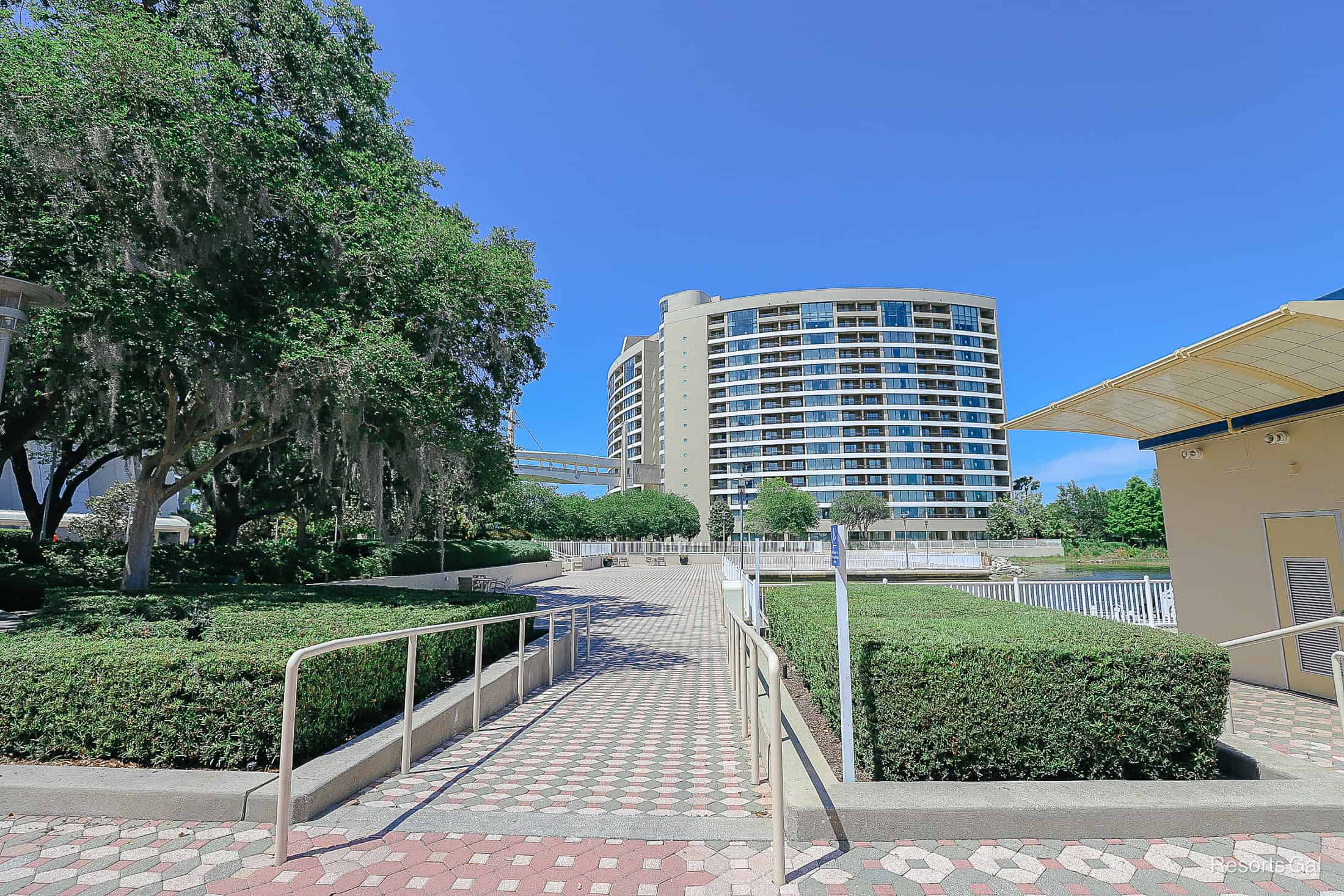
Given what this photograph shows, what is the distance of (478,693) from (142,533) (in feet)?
29.8

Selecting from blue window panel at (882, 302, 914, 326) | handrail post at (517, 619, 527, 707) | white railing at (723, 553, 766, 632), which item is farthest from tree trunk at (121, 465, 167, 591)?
blue window panel at (882, 302, 914, 326)

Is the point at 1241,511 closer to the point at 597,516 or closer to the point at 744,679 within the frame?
the point at 744,679

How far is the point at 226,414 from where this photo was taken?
33.1 ft

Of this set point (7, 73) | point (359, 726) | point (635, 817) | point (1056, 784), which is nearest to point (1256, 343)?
point (1056, 784)

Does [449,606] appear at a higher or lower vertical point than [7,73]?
lower

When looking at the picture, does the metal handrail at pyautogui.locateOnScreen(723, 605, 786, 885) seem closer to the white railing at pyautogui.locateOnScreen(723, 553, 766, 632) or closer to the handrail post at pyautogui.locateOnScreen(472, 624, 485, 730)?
the handrail post at pyautogui.locateOnScreen(472, 624, 485, 730)

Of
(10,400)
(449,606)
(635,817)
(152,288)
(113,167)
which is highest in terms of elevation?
(113,167)

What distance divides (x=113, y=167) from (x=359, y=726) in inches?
308

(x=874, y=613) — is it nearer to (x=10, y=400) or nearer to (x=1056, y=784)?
(x=1056, y=784)

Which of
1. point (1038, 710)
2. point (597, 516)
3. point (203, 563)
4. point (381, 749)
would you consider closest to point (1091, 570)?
point (597, 516)

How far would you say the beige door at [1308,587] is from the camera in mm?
6973

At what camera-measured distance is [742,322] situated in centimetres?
8694

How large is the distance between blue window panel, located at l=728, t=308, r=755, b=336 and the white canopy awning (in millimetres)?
78595

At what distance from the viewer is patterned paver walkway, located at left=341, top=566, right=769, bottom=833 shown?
13.1 feet
